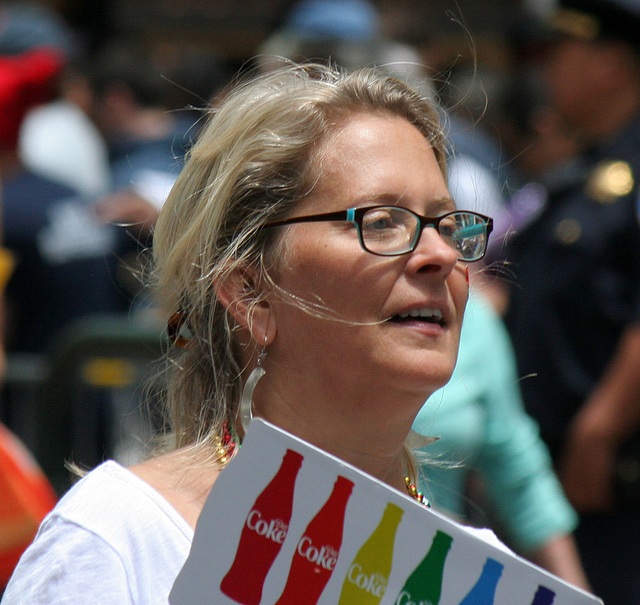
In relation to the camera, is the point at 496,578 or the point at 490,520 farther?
the point at 490,520

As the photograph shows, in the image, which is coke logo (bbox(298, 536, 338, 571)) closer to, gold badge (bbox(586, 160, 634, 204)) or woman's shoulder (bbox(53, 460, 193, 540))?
woman's shoulder (bbox(53, 460, 193, 540))

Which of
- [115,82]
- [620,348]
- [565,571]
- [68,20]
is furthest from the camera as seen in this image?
[68,20]

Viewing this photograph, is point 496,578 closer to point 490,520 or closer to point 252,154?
point 252,154

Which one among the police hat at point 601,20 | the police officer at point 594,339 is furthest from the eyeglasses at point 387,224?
the police hat at point 601,20

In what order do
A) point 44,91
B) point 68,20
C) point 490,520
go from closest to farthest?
point 490,520
point 44,91
point 68,20

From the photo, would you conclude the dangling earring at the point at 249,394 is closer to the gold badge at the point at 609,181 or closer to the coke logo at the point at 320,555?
the coke logo at the point at 320,555

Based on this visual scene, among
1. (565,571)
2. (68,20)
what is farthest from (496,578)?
(68,20)

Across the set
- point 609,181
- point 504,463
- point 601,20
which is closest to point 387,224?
point 504,463

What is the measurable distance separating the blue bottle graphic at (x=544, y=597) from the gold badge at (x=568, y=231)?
7.85ft

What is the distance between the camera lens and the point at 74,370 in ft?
13.6

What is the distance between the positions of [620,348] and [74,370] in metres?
2.10

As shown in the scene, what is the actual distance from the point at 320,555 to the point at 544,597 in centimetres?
28

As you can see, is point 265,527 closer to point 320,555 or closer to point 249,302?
point 320,555

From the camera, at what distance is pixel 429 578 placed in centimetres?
128
